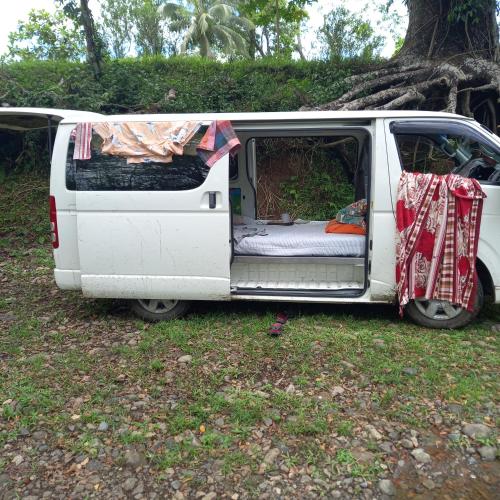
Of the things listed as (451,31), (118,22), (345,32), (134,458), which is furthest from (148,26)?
(134,458)

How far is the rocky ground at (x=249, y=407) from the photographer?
269 cm

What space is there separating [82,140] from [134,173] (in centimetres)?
59

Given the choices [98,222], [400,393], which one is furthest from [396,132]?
[98,222]

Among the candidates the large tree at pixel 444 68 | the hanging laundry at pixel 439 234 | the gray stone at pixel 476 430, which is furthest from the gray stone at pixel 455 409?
the large tree at pixel 444 68

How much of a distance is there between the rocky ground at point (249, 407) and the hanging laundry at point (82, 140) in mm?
1710

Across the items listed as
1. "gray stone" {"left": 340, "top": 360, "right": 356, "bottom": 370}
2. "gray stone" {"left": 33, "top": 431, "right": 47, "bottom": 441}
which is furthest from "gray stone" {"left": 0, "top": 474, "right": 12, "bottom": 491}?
"gray stone" {"left": 340, "top": 360, "right": 356, "bottom": 370}

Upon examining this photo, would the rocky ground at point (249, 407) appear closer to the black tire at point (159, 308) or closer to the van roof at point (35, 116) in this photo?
the black tire at point (159, 308)

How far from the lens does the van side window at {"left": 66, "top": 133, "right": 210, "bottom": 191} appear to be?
449cm

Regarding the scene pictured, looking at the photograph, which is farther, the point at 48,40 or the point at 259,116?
the point at 48,40

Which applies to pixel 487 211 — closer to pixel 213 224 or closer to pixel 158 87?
pixel 213 224

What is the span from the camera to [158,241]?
179 inches

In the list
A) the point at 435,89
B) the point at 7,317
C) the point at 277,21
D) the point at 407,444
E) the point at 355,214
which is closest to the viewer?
the point at 407,444

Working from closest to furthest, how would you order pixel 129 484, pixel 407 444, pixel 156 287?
pixel 129 484
pixel 407 444
pixel 156 287

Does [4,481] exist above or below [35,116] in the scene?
below
